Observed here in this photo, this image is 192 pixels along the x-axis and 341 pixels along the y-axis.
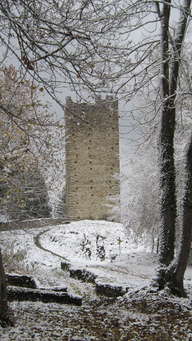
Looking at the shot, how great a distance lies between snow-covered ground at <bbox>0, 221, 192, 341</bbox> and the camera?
3467mm

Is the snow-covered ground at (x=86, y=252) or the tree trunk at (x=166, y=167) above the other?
the tree trunk at (x=166, y=167)

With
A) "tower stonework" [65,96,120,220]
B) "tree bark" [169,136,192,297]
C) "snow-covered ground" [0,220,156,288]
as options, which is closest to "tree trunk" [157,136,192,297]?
"tree bark" [169,136,192,297]

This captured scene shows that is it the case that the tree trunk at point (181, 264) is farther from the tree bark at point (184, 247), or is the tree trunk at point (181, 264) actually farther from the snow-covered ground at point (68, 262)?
the snow-covered ground at point (68, 262)

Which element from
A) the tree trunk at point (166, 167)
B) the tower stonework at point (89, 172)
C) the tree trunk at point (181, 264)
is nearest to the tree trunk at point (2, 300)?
the tree trunk at point (181, 264)

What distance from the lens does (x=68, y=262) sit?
27.1 ft

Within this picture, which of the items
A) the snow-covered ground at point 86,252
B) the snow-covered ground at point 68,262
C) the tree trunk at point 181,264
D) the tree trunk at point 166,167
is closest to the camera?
the snow-covered ground at point 68,262

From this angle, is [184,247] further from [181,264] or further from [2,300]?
[2,300]

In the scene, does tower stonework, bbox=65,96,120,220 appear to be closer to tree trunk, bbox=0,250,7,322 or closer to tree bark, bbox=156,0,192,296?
tree bark, bbox=156,0,192,296

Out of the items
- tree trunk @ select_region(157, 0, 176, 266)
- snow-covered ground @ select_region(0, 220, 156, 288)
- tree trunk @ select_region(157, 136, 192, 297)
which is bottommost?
snow-covered ground @ select_region(0, 220, 156, 288)

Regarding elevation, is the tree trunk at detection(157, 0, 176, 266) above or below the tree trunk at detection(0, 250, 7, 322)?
above

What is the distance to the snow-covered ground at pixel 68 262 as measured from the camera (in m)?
3.47

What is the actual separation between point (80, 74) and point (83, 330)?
10.3 feet

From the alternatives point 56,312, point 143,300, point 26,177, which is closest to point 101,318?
point 56,312

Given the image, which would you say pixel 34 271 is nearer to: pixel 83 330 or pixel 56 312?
pixel 56 312
